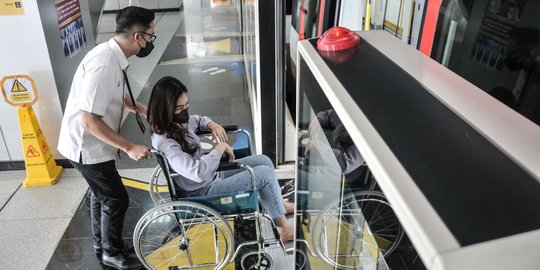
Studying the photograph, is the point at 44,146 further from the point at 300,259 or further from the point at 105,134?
the point at 300,259

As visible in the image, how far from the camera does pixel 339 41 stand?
1.04m

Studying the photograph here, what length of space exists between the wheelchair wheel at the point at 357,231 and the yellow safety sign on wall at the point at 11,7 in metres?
3.07

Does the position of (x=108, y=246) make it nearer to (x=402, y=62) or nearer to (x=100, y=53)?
(x=100, y=53)

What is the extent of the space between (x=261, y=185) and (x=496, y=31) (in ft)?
5.80

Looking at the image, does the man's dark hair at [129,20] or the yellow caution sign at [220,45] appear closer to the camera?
the man's dark hair at [129,20]

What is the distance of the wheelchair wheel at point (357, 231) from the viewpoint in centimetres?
66

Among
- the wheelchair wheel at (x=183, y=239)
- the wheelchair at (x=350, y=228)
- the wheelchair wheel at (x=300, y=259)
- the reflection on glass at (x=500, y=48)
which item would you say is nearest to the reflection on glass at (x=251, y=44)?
the wheelchair wheel at (x=183, y=239)

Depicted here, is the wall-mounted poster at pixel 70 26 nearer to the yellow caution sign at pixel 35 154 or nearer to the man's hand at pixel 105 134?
the yellow caution sign at pixel 35 154

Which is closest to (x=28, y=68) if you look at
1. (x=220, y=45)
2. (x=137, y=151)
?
(x=137, y=151)

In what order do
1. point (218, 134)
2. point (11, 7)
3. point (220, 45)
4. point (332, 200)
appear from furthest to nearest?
point (220, 45)
point (11, 7)
point (218, 134)
point (332, 200)

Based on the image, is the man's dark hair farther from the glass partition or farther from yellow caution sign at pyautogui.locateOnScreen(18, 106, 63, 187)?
yellow caution sign at pyautogui.locateOnScreen(18, 106, 63, 187)

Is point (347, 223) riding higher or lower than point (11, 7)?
lower

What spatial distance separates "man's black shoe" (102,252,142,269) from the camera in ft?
8.75

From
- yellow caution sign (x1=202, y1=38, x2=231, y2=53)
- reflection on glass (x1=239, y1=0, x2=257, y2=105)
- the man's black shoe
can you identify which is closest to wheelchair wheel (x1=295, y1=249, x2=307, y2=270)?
the man's black shoe
